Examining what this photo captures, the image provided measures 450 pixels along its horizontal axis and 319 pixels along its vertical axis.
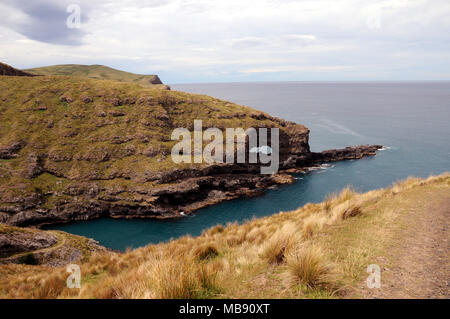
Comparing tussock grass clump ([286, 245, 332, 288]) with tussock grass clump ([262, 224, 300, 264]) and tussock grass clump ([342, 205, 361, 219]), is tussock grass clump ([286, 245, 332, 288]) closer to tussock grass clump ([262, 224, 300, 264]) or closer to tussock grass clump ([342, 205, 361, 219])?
tussock grass clump ([262, 224, 300, 264])

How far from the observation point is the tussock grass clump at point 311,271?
5.57 metres

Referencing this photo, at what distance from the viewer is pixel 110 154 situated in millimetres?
72938

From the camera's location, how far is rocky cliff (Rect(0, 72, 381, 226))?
60781 mm

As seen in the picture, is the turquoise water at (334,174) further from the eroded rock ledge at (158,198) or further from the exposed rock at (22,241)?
the exposed rock at (22,241)

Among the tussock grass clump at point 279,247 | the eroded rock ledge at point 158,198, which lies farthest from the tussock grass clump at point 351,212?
the eroded rock ledge at point 158,198

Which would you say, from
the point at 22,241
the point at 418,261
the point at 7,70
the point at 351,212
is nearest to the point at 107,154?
the point at 22,241

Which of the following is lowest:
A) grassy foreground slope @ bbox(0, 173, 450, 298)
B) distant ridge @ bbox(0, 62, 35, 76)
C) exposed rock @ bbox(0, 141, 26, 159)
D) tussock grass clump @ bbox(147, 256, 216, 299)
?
exposed rock @ bbox(0, 141, 26, 159)

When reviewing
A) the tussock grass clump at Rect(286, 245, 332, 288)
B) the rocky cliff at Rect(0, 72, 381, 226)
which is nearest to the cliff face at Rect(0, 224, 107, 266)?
the tussock grass clump at Rect(286, 245, 332, 288)

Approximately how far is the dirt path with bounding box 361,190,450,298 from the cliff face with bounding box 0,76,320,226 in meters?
55.0

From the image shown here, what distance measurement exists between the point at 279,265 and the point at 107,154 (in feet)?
246

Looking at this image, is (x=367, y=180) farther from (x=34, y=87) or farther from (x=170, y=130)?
(x=34, y=87)

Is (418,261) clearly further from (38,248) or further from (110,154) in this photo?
(110,154)

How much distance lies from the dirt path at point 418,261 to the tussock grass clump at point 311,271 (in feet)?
2.77
